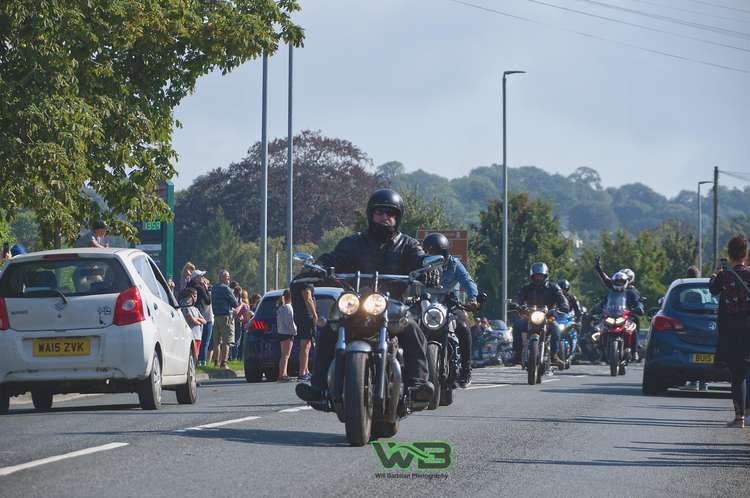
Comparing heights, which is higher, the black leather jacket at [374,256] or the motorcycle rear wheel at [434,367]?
the black leather jacket at [374,256]

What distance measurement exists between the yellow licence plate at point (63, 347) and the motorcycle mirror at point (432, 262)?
4613mm

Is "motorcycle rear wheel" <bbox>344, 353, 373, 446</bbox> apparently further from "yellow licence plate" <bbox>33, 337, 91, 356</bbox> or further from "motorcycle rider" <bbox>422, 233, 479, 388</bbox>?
"motorcycle rider" <bbox>422, 233, 479, 388</bbox>

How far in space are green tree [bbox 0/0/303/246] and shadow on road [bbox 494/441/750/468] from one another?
10.1 m

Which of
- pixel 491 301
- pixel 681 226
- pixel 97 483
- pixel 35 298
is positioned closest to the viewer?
pixel 97 483

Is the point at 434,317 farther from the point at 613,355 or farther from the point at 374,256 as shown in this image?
the point at 613,355

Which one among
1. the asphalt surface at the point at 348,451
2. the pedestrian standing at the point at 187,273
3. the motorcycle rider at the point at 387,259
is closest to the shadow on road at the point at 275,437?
the asphalt surface at the point at 348,451

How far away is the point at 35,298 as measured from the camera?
14.4m

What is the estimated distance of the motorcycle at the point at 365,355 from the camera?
1044cm

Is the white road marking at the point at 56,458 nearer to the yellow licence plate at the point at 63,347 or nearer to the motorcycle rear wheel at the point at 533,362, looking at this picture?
the yellow licence plate at the point at 63,347

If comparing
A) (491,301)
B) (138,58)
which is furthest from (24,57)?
(491,301)

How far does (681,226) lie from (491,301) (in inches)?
4293

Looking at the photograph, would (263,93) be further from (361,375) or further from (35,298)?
(361,375)

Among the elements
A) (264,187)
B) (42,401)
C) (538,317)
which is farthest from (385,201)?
(264,187)

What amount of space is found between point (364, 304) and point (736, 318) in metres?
5.03
